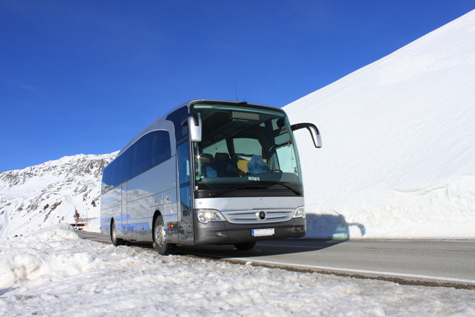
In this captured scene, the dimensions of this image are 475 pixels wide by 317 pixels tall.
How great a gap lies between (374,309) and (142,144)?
9.96m

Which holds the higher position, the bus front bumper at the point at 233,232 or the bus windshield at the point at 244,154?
the bus windshield at the point at 244,154

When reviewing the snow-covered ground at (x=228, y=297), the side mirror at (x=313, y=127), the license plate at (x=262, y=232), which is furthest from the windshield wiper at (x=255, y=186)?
the snow-covered ground at (x=228, y=297)

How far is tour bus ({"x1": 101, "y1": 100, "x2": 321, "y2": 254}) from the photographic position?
799cm

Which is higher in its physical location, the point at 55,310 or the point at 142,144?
the point at 142,144

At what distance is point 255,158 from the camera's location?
8.75 m

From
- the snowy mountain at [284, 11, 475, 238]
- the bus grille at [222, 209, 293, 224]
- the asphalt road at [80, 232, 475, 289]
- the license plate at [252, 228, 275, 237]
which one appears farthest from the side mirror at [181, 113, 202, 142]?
the snowy mountain at [284, 11, 475, 238]

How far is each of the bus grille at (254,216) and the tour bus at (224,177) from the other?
19 millimetres

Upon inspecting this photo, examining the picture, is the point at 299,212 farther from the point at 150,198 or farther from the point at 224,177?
the point at 150,198

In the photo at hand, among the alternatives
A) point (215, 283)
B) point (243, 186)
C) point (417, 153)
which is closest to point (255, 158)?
point (243, 186)

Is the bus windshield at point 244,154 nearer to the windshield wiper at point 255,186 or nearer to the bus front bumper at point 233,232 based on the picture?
the windshield wiper at point 255,186

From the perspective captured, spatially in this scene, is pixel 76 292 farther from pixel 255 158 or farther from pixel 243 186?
pixel 255 158

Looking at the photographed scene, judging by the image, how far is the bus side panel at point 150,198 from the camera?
31.0ft

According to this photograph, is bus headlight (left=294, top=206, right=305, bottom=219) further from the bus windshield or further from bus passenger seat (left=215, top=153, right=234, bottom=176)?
bus passenger seat (left=215, top=153, right=234, bottom=176)

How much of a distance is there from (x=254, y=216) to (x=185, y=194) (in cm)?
149
